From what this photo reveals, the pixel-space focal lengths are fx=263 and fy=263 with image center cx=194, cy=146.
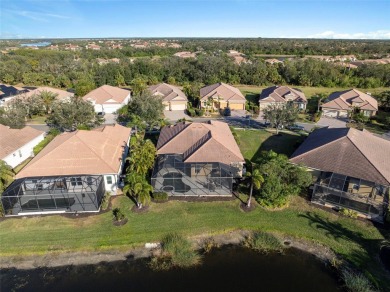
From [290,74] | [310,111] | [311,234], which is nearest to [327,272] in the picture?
[311,234]

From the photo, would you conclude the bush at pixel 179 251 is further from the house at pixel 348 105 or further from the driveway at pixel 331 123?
the house at pixel 348 105

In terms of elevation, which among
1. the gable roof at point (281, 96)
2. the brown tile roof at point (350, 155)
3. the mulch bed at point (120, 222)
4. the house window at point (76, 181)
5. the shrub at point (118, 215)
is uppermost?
the gable roof at point (281, 96)

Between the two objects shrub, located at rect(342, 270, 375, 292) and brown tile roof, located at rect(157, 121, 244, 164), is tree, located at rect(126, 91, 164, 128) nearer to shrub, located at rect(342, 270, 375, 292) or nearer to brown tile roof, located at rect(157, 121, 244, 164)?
brown tile roof, located at rect(157, 121, 244, 164)

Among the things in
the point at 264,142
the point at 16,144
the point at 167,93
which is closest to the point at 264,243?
the point at 264,142

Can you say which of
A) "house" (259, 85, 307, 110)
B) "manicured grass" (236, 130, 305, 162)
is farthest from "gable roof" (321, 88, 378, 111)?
"manicured grass" (236, 130, 305, 162)

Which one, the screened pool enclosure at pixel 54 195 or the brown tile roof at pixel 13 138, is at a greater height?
the brown tile roof at pixel 13 138

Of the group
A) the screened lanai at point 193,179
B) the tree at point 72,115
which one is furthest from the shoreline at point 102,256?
the tree at point 72,115
